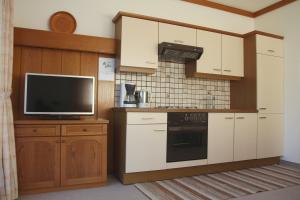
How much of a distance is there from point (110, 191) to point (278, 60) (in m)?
3.21

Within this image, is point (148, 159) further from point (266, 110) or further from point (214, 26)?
point (214, 26)

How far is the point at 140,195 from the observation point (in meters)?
2.35

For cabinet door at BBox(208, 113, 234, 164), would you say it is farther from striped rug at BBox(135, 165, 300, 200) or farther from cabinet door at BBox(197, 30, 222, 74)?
cabinet door at BBox(197, 30, 222, 74)

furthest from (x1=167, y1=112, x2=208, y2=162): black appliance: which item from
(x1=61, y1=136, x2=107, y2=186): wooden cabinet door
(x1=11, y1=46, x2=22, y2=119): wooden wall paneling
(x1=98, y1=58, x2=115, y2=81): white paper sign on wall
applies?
(x1=11, y1=46, x2=22, y2=119): wooden wall paneling

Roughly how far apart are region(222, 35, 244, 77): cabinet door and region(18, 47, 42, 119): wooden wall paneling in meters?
2.58

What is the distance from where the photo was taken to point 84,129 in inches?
100

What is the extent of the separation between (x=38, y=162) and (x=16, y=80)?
3.35ft

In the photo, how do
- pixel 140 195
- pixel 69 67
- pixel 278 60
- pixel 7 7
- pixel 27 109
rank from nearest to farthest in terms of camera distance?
pixel 7 7, pixel 140 195, pixel 27 109, pixel 69 67, pixel 278 60

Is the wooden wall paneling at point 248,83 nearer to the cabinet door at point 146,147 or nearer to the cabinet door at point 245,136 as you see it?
the cabinet door at point 245,136

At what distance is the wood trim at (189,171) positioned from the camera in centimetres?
273

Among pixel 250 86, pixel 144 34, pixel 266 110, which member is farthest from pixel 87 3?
pixel 266 110

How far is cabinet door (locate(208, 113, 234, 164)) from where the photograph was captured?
10.4 feet

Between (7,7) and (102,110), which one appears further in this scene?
(102,110)

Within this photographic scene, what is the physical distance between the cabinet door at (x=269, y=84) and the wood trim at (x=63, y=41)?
2.23 meters
